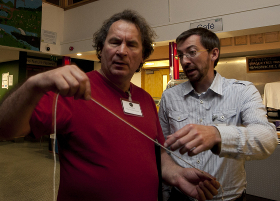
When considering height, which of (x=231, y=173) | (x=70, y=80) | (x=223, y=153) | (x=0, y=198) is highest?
(x=70, y=80)

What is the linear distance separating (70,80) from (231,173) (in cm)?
118

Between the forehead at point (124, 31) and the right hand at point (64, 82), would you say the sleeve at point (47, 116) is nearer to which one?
the right hand at point (64, 82)

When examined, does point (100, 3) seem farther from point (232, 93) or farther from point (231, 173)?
point (231, 173)

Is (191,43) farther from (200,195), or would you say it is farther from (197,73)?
(200,195)

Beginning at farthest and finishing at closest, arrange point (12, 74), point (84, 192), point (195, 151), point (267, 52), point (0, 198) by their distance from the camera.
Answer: point (12, 74), point (267, 52), point (0, 198), point (84, 192), point (195, 151)

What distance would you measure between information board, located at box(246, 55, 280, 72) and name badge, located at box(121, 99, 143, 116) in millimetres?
4232

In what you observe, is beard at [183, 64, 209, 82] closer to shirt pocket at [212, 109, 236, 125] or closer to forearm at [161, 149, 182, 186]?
shirt pocket at [212, 109, 236, 125]

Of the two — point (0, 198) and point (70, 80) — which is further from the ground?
point (70, 80)

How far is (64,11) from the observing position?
5.54 meters

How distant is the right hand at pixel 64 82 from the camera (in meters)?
0.61

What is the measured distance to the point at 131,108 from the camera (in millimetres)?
1117

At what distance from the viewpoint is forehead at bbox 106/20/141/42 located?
117cm

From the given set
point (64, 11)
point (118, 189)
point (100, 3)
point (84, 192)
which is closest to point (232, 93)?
point (118, 189)

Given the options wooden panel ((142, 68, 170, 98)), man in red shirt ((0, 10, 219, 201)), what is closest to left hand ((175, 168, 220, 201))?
man in red shirt ((0, 10, 219, 201))
